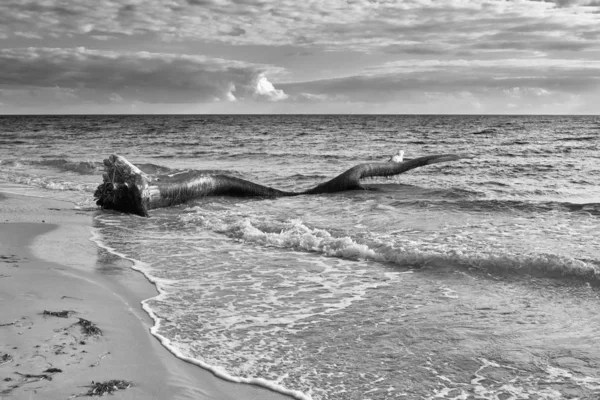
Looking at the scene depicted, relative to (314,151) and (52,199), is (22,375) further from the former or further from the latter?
(314,151)

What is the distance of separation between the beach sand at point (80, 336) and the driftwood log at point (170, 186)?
2905 mm

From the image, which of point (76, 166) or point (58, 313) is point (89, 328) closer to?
point (58, 313)

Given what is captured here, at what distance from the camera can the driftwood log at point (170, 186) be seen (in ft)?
32.8

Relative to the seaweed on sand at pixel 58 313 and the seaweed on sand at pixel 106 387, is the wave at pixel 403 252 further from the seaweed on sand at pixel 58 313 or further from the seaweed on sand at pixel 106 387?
the seaweed on sand at pixel 106 387

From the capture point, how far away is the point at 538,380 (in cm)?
374

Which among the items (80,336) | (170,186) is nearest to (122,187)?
(170,186)

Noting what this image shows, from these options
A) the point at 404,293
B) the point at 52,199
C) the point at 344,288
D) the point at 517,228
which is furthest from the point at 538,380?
the point at 52,199

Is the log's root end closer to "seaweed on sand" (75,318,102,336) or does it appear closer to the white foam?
the white foam

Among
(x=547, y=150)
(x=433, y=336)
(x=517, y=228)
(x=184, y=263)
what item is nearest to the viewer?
(x=433, y=336)

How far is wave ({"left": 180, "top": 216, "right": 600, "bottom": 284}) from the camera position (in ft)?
20.9

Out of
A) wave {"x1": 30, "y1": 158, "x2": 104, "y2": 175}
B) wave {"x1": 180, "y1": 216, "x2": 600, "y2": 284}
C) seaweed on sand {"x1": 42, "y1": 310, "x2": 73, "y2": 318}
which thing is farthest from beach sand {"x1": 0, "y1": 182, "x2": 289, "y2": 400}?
wave {"x1": 30, "y1": 158, "x2": 104, "y2": 175}

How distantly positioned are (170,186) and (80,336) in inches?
270

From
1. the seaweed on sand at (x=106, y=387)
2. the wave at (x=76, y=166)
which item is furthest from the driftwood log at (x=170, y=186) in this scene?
the wave at (x=76, y=166)

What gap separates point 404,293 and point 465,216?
4.87m
